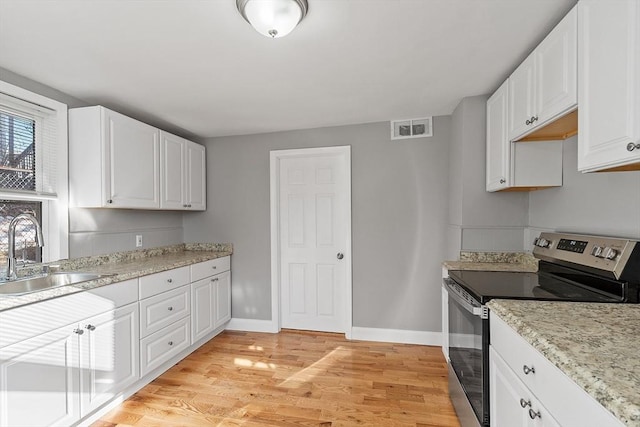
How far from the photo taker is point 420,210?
10.2 ft

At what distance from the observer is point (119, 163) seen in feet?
8.13

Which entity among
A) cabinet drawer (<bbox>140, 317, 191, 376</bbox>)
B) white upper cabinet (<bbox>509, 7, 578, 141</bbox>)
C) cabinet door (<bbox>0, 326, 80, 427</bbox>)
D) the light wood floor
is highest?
white upper cabinet (<bbox>509, 7, 578, 141</bbox>)

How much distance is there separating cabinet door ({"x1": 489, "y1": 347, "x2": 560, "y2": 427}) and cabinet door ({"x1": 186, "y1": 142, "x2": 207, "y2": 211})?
311 centimetres

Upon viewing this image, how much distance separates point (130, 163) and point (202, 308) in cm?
153

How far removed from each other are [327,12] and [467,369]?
2110mm

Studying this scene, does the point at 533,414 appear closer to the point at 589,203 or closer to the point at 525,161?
the point at 589,203

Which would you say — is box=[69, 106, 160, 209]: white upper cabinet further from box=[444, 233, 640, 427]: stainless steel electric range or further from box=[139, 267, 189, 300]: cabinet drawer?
box=[444, 233, 640, 427]: stainless steel electric range

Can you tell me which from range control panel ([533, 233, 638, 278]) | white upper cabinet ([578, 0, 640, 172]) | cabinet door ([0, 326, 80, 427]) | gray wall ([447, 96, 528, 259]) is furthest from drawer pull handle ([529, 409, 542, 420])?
cabinet door ([0, 326, 80, 427])

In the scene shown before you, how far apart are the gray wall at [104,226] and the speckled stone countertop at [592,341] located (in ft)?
9.92

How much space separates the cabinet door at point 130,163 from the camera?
2.41 meters

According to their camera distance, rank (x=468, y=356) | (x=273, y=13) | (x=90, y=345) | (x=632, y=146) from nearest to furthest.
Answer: (x=632, y=146), (x=273, y=13), (x=468, y=356), (x=90, y=345)

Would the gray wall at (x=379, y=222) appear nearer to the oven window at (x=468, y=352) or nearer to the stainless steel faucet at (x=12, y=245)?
the oven window at (x=468, y=352)

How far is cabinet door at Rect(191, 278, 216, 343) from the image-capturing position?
2875 millimetres

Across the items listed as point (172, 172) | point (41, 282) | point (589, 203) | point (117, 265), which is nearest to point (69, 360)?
point (41, 282)
